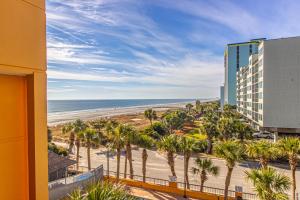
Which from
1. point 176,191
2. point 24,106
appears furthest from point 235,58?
point 24,106

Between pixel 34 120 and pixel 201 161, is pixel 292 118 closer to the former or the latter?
pixel 201 161

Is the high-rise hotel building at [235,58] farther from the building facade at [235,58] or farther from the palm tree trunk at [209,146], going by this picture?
the palm tree trunk at [209,146]

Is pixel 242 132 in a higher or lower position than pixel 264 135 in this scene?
higher

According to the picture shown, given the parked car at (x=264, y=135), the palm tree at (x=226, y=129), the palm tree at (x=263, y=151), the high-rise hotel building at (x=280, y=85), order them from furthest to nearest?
the parked car at (x=264, y=135)
the high-rise hotel building at (x=280, y=85)
the palm tree at (x=226, y=129)
the palm tree at (x=263, y=151)

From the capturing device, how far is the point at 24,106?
3850 millimetres

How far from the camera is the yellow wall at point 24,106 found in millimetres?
3537

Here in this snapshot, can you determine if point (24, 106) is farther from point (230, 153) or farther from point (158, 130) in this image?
point (158, 130)

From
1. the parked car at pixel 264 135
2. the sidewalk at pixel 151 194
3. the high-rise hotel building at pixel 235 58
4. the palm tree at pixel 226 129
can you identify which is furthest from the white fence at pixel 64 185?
the high-rise hotel building at pixel 235 58

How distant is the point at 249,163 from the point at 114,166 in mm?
17762

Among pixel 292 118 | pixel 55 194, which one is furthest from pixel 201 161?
pixel 292 118

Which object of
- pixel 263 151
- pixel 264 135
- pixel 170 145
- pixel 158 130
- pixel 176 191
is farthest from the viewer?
pixel 158 130

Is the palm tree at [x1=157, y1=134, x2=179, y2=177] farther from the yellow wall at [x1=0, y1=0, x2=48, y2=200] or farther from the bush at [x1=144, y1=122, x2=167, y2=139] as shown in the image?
the bush at [x1=144, y1=122, x2=167, y2=139]

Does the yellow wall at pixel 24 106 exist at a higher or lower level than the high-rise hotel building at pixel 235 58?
lower

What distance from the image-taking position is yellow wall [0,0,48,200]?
354cm
